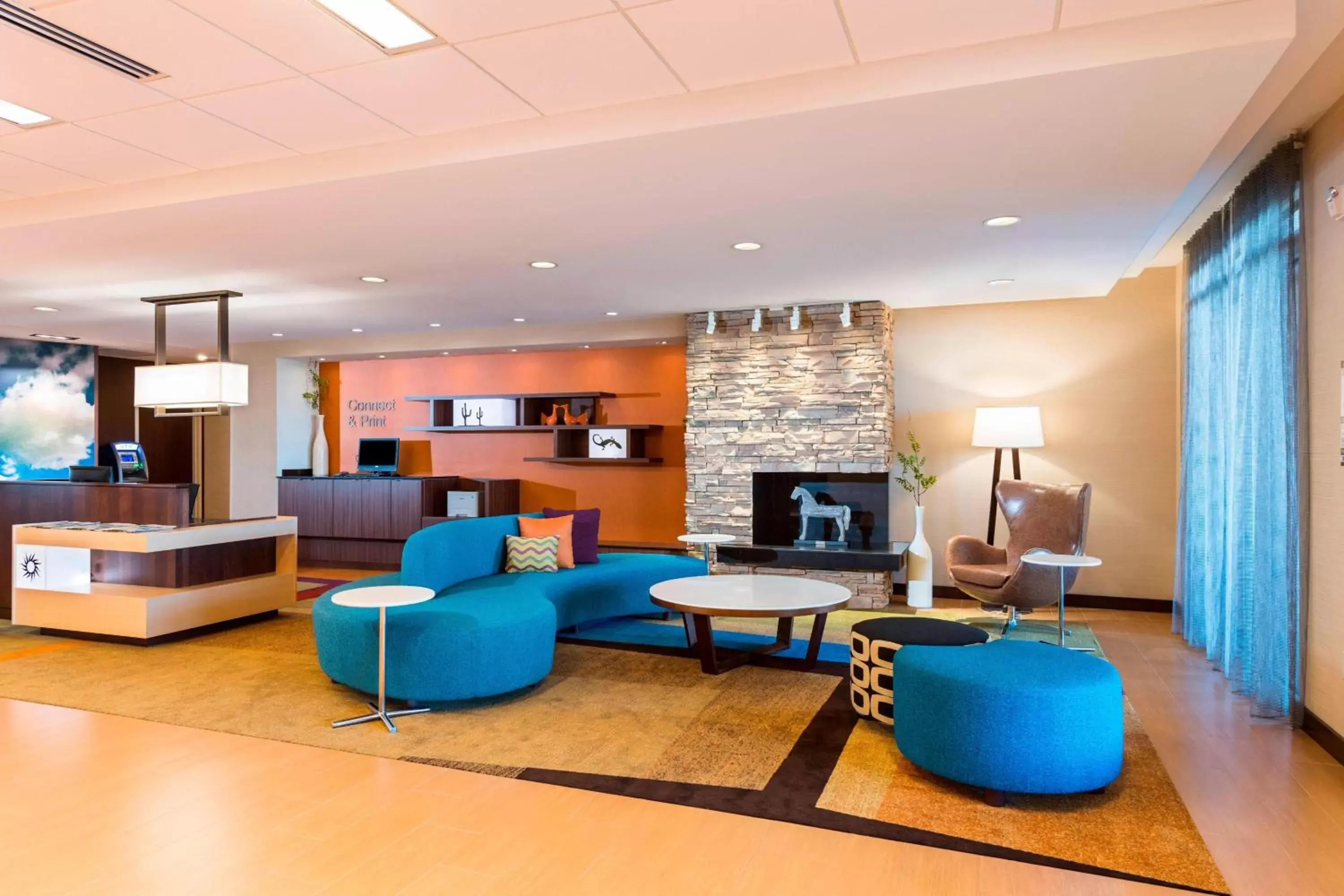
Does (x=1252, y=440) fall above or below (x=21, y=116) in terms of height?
below

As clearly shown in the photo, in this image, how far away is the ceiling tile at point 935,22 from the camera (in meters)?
2.60

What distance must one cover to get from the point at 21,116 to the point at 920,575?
6.35 m

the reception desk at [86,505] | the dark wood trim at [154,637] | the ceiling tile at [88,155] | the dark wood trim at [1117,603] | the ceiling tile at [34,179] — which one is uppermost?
the ceiling tile at [88,155]

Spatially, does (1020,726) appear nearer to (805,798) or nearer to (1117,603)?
(805,798)

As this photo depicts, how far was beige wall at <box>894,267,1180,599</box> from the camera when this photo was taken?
6.79 metres

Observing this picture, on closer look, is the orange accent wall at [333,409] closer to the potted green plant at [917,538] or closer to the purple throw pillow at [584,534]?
the purple throw pillow at [584,534]

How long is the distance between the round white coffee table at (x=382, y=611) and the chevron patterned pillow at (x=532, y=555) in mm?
1751

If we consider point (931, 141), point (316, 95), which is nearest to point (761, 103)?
point (931, 141)

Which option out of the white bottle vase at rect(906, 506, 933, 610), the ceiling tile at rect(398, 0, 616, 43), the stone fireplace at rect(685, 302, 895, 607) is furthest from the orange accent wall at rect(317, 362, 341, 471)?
the ceiling tile at rect(398, 0, 616, 43)

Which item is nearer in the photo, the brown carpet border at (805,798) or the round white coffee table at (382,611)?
the brown carpet border at (805,798)

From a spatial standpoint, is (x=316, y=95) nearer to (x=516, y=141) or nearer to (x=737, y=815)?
(x=516, y=141)

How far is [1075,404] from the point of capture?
7.02m

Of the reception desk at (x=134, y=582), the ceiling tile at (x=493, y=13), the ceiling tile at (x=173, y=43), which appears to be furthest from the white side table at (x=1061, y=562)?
the reception desk at (x=134, y=582)

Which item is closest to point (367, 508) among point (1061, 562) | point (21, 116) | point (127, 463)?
point (127, 463)
